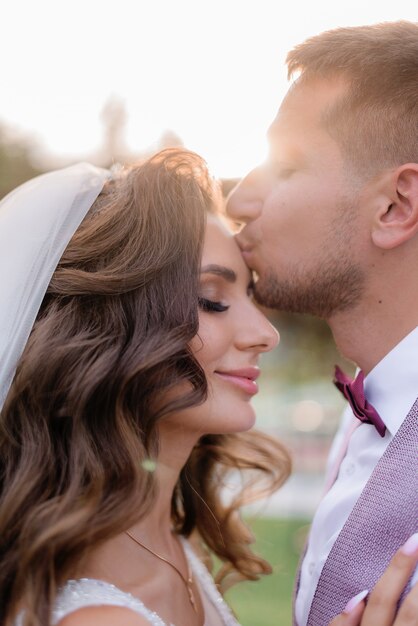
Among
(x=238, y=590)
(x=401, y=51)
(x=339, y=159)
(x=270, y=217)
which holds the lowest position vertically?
(x=238, y=590)

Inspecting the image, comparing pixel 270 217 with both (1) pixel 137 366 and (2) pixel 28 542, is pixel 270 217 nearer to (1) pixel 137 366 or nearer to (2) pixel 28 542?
(1) pixel 137 366

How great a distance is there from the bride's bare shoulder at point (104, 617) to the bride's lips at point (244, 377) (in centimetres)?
91

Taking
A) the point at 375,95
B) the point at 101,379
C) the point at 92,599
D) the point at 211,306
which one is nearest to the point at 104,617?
the point at 92,599

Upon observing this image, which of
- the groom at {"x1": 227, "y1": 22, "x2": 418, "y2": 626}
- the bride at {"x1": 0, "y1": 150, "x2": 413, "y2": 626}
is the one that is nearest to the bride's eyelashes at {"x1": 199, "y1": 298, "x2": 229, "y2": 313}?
the bride at {"x1": 0, "y1": 150, "x2": 413, "y2": 626}

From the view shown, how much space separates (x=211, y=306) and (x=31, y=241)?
0.66m

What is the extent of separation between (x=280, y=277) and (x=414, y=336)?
1.78ft

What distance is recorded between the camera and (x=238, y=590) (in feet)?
29.7

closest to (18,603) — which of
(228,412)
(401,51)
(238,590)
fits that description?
(228,412)

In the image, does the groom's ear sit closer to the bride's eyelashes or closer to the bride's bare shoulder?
the bride's eyelashes

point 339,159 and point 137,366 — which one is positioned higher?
point 339,159

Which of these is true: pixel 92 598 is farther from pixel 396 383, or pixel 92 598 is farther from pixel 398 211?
pixel 398 211

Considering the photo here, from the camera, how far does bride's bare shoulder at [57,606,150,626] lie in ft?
7.47

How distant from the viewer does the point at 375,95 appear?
3021mm

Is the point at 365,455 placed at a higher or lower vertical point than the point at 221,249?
lower
